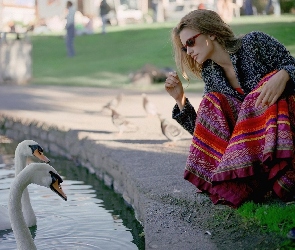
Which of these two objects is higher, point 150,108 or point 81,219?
point 81,219

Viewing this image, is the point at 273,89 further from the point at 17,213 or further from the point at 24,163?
the point at 24,163

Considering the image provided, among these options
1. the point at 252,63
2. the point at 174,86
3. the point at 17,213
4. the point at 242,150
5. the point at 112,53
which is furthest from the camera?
the point at 112,53

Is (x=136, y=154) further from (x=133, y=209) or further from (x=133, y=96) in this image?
(x=133, y=96)

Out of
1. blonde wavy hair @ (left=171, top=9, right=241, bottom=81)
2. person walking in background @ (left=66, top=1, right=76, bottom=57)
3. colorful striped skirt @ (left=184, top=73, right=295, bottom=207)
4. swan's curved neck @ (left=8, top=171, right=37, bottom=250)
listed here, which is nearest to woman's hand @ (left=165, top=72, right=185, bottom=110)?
blonde wavy hair @ (left=171, top=9, right=241, bottom=81)

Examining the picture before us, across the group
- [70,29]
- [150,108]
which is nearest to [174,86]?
[150,108]

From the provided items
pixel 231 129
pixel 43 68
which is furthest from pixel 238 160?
pixel 43 68

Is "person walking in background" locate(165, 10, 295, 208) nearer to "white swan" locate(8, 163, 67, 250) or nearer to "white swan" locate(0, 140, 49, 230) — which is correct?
"white swan" locate(8, 163, 67, 250)

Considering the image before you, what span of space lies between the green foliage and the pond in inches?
37.8

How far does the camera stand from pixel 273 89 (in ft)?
15.2

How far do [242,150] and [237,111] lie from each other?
0.38 m

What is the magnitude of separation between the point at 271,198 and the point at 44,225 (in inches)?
76.1

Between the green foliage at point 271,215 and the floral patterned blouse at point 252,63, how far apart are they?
2.54 ft

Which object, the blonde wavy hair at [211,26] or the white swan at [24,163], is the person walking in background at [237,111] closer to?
the blonde wavy hair at [211,26]

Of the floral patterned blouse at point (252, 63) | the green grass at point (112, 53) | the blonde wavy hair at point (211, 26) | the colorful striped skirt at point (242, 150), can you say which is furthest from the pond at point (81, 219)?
the green grass at point (112, 53)
